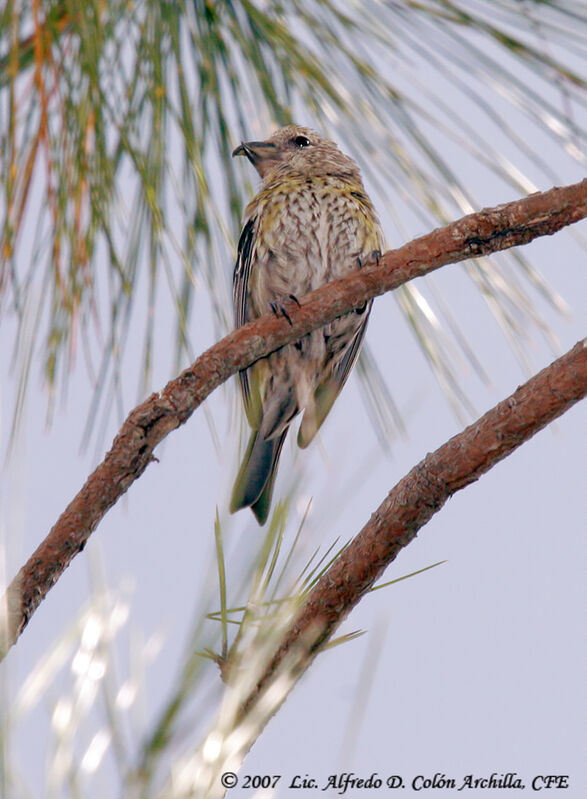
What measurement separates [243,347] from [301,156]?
68.9 inches

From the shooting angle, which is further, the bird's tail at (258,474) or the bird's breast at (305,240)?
the bird's breast at (305,240)

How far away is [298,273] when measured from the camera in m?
2.92

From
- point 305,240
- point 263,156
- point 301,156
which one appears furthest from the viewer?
point 301,156

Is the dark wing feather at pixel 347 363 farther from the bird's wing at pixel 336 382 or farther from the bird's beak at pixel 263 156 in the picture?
the bird's beak at pixel 263 156

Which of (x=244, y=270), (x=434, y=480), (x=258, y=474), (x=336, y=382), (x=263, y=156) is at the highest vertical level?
(x=263, y=156)

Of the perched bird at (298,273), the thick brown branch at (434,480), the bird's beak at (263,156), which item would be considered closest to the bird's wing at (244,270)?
the perched bird at (298,273)

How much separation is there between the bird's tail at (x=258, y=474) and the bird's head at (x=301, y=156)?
824 mm

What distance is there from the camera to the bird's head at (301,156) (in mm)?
3158

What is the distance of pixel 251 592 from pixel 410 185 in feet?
4.00

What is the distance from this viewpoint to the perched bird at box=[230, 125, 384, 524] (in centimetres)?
288

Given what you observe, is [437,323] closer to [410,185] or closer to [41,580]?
[410,185]

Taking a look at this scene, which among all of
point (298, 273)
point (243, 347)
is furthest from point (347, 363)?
point (243, 347)

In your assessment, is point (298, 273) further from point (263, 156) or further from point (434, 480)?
point (434, 480)

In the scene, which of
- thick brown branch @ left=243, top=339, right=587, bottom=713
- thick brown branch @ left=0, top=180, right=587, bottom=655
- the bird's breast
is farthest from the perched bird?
thick brown branch @ left=243, top=339, right=587, bottom=713
